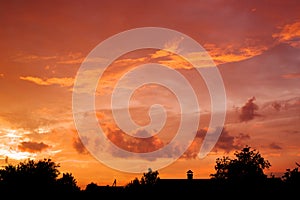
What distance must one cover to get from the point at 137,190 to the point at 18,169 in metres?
25.3

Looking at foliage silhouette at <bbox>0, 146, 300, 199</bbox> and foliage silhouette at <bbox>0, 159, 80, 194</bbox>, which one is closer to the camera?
foliage silhouette at <bbox>0, 146, 300, 199</bbox>

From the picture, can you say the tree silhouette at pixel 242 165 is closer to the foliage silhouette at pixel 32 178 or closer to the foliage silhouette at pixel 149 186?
the foliage silhouette at pixel 149 186

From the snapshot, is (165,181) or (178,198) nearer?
(178,198)

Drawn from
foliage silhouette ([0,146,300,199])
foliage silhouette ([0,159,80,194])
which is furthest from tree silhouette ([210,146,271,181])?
foliage silhouette ([0,159,80,194])

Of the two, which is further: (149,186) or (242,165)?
(242,165)

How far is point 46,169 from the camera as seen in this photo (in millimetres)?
66938

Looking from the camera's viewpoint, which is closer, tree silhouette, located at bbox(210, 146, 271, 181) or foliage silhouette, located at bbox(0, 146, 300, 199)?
foliage silhouette, located at bbox(0, 146, 300, 199)

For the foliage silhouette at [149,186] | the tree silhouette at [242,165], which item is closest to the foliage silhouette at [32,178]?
the foliage silhouette at [149,186]

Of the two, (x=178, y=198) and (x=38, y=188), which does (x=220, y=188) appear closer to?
(x=178, y=198)

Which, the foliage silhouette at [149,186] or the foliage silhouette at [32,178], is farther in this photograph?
the foliage silhouette at [32,178]

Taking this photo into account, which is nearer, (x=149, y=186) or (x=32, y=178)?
(x=149, y=186)

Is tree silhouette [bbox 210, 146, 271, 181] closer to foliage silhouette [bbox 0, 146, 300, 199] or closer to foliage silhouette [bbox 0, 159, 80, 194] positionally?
foliage silhouette [bbox 0, 146, 300, 199]

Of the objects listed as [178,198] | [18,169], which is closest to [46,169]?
[18,169]

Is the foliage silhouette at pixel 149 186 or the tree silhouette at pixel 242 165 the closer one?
the foliage silhouette at pixel 149 186
